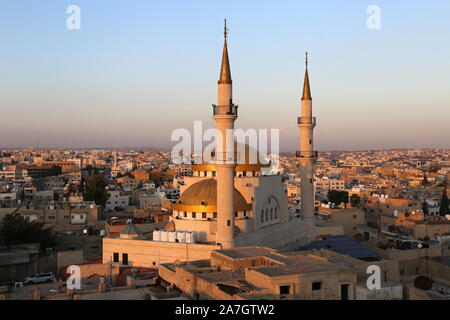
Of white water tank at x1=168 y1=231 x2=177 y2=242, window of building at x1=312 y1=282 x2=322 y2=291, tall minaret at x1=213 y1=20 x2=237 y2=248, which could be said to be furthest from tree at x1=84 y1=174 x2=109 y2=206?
window of building at x1=312 y1=282 x2=322 y2=291

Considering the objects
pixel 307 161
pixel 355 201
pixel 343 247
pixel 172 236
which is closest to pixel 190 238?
pixel 172 236

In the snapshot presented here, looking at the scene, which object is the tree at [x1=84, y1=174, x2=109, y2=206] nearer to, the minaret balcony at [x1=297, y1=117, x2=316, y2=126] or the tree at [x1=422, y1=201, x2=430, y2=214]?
the minaret balcony at [x1=297, y1=117, x2=316, y2=126]

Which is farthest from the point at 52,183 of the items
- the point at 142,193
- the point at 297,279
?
the point at 297,279

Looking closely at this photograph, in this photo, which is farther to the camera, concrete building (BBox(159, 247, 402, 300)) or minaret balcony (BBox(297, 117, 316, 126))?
minaret balcony (BBox(297, 117, 316, 126))

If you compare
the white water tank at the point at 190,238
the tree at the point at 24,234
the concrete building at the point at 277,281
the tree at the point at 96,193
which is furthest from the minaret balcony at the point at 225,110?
the tree at the point at 96,193

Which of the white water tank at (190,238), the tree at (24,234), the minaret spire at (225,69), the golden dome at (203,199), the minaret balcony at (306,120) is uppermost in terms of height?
the minaret spire at (225,69)

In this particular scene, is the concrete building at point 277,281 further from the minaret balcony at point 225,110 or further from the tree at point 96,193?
the tree at point 96,193
